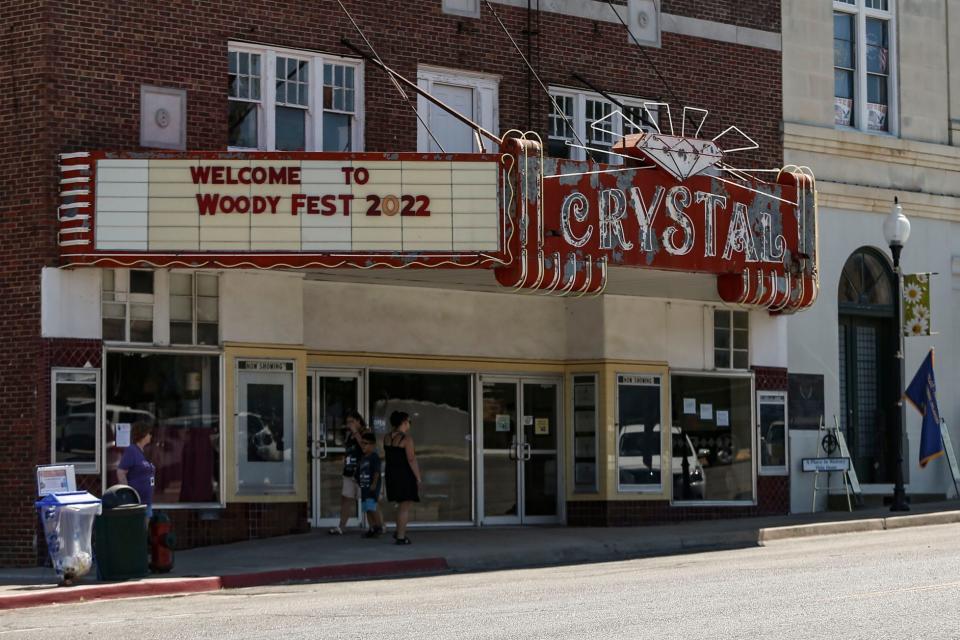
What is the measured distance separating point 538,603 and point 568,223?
303 inches

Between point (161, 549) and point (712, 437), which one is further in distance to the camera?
point (712, 437)

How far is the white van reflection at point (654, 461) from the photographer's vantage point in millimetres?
24906

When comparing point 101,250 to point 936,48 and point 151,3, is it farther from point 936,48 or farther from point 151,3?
point 936,48

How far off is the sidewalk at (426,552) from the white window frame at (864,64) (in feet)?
23.5

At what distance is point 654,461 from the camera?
82.6ft

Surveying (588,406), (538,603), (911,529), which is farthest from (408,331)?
(538,603)

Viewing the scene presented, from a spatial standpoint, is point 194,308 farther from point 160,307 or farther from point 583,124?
point 583,124

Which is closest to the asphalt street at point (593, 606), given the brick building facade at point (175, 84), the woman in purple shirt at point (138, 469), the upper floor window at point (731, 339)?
the woman in purple shirt at point (138, 469)

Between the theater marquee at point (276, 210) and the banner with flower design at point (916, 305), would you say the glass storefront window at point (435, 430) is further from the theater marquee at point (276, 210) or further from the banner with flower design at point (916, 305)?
the banner with flower design at point (916, 305)

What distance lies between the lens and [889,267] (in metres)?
28.8

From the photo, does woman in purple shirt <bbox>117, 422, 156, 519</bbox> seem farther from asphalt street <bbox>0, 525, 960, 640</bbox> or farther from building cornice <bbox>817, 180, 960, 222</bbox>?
building cornice <bbox>817, 180, 960, 222</bbox>

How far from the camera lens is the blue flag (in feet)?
92.0

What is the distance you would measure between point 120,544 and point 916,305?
15.0m

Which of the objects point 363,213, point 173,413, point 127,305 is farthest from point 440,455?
point 127,305
